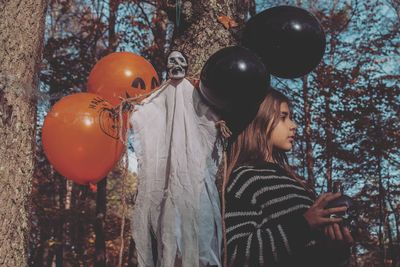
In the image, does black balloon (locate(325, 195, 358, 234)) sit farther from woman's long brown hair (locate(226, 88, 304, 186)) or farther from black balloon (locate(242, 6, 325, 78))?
black balloon (locate(242, 6, 325, 78))

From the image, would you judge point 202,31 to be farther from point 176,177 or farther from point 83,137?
point 176,177

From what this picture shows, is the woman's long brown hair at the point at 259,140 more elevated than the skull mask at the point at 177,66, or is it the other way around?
the skull mask at the point at 177,66

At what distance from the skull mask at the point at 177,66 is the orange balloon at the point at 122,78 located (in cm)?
59

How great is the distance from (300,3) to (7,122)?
10.1 metres

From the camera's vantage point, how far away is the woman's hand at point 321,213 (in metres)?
1.62

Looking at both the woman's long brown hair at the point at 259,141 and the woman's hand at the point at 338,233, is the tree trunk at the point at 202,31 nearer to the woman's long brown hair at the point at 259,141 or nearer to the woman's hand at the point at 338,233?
the woman's long brown hair at the point at 259,141

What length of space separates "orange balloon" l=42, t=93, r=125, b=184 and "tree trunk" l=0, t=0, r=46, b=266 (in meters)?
0.82

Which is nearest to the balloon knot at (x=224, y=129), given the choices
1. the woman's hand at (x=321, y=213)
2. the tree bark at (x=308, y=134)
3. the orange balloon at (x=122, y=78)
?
the woman's hand at (x=321, y=213)

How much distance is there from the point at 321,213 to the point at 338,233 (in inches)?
3.6

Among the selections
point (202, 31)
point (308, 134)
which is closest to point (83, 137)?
point (202, 31)

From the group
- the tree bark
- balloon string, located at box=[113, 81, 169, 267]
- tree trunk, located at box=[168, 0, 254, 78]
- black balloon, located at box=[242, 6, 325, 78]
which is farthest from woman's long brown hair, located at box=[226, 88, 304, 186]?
the tree bark

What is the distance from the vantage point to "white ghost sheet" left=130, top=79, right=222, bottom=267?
6.00 ft

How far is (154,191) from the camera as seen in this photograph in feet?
Result: 6.40

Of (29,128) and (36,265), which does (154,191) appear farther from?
(36,265)
